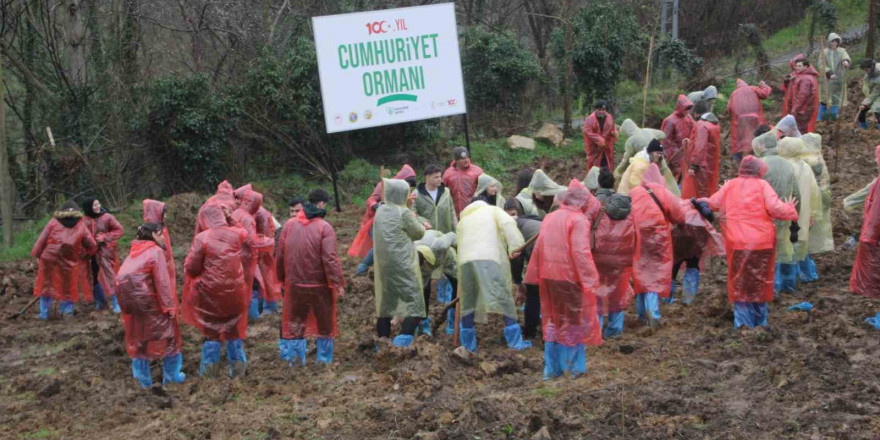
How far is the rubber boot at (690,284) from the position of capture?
9773 mm

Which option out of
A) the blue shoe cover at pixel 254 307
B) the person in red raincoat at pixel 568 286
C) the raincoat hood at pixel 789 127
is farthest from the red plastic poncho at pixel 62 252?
the raincoat hood at pixel 789 127

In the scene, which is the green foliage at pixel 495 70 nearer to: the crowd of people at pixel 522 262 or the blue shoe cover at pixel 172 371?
the crowd of people at pixel 522 262

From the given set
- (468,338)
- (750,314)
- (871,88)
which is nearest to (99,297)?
(468,338)

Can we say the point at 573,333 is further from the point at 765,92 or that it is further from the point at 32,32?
the point at 32,32

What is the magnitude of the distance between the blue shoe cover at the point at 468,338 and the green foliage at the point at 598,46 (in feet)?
42.8

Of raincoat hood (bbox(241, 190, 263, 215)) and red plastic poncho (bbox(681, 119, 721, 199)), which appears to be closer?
raincoat hood (bbox(241, 190, 263, 215))

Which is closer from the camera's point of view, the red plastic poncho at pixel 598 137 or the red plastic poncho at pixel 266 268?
the red plastic poncho at pixel 266 268

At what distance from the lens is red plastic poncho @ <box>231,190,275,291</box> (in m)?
9.42

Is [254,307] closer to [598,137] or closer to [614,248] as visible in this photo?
[614,248]

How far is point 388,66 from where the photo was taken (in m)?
15.2

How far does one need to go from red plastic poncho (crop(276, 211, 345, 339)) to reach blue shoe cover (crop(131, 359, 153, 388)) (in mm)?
1290

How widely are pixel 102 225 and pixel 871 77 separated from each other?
521 inches

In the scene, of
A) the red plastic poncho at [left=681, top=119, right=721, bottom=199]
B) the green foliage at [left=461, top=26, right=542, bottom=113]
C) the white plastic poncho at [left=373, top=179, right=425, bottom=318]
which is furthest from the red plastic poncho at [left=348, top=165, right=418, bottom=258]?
the green foliage at [left=461, top=26, right=542, bottom=113]

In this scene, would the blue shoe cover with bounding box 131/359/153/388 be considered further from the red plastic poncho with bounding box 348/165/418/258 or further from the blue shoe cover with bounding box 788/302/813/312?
the blue shoe cover with bounding box 788/302/813/312
